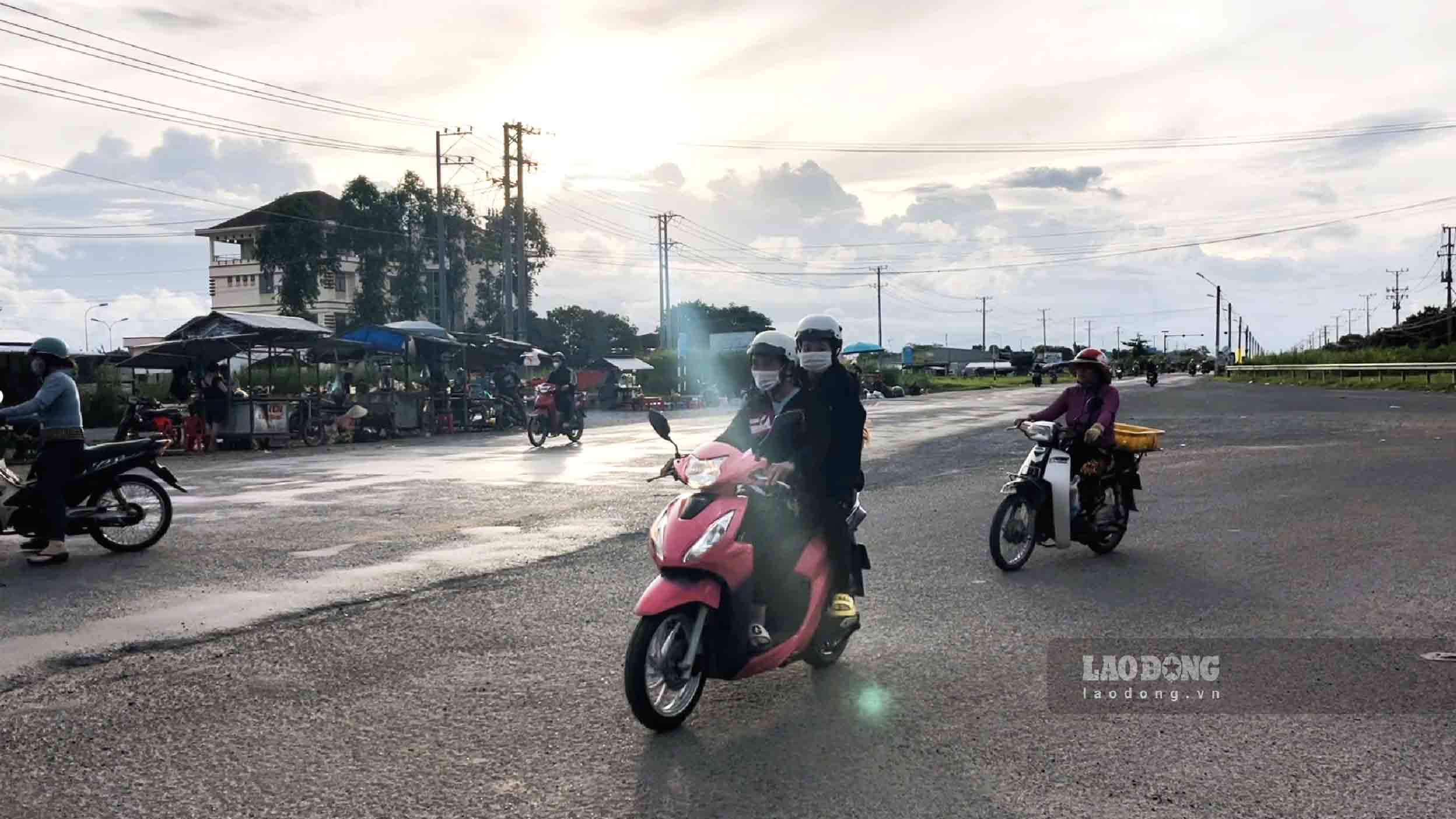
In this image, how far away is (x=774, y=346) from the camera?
5195 mm

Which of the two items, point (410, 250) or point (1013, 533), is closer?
point (1013, 533)

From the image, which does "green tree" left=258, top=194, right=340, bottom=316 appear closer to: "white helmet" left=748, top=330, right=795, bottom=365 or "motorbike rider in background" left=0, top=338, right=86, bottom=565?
"motorbike rider in background" left=0, top=338, right=86, bottom=565

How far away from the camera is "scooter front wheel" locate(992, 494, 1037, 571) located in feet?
26.5

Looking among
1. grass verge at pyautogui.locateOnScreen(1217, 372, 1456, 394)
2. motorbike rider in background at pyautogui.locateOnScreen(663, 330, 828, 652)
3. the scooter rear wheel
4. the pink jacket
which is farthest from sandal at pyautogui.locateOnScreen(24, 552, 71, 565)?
grass verge at pyautogui.locateOnScreen(1217, 372, 1456, 394)

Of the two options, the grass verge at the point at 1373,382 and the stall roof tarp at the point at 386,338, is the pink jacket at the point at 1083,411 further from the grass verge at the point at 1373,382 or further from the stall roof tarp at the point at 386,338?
the grass verge at the point at 1373,382

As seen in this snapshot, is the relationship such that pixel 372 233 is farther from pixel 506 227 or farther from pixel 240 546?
pixel 240 546

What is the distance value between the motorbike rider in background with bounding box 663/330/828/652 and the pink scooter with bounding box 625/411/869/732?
25 mm

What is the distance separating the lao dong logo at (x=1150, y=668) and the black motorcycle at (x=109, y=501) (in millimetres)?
7509

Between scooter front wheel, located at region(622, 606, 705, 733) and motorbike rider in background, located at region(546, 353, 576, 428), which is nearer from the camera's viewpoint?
scooter front wheel, located at region(622, 606, 705, 733)

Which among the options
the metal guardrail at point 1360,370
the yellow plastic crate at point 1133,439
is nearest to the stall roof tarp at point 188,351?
the yellow plastic crate at point 1133,439

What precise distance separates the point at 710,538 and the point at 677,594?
264 millimetres

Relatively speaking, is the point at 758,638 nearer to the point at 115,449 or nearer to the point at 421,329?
the point at 115,449

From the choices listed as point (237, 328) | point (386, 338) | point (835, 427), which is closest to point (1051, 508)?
point (835, 427)

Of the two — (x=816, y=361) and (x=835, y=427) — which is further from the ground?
(x=816, y=361)
